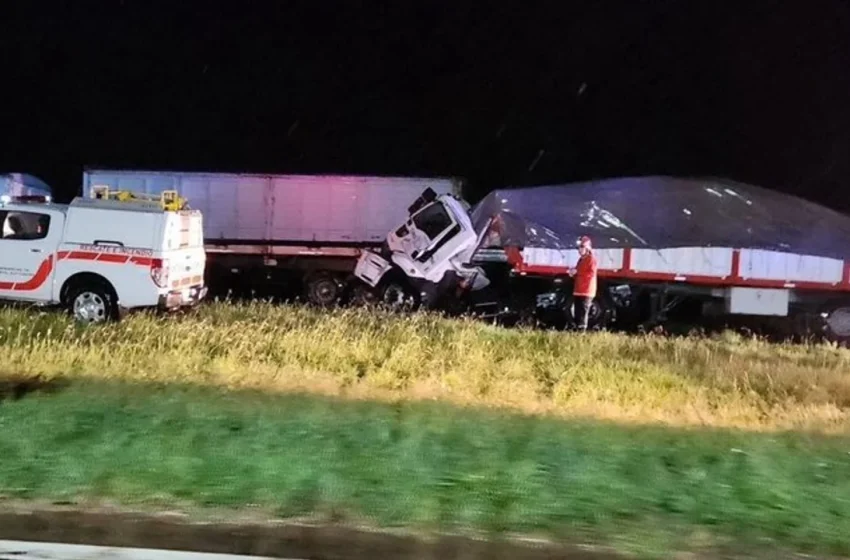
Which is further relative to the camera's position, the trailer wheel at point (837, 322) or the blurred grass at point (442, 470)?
the trailer wheel at point (837, 322)

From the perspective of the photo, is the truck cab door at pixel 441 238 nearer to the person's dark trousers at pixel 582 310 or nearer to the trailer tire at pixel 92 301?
the person's dark trousers at pixel 582 310

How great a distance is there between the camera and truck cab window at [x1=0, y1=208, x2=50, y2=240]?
53.9ft

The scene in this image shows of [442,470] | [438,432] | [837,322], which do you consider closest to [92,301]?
[438,432]

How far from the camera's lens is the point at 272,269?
23.5m

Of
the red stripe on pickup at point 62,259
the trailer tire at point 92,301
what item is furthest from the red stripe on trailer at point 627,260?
the trailer tire at point 92,301

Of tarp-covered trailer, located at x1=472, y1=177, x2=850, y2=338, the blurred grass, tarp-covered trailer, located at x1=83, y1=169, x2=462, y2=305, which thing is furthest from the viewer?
tarp-covered trailer, located at x1=83, y1=169, x2=462, y2=305

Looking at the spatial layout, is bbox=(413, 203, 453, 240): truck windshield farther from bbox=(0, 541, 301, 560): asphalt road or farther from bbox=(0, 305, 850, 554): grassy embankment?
bbox=(0, 541, 301, 560): asphalt road

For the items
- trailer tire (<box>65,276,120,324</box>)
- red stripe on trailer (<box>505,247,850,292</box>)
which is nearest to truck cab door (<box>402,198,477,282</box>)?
red stripe on trailer (<box>505,247,850,292</box>)

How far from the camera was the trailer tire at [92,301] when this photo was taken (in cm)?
1619

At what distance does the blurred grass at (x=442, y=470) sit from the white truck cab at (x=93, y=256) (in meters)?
6.70

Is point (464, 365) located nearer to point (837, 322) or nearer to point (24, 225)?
point (24, 225)

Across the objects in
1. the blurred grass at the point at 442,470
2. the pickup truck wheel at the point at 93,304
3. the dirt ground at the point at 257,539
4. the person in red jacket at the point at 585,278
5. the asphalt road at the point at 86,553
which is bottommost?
the asphalt road at the point at 86,553

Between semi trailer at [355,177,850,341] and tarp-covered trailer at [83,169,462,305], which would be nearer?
semi trailer at [355,177,850,341]

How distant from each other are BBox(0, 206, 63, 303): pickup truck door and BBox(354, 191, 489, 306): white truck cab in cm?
718
